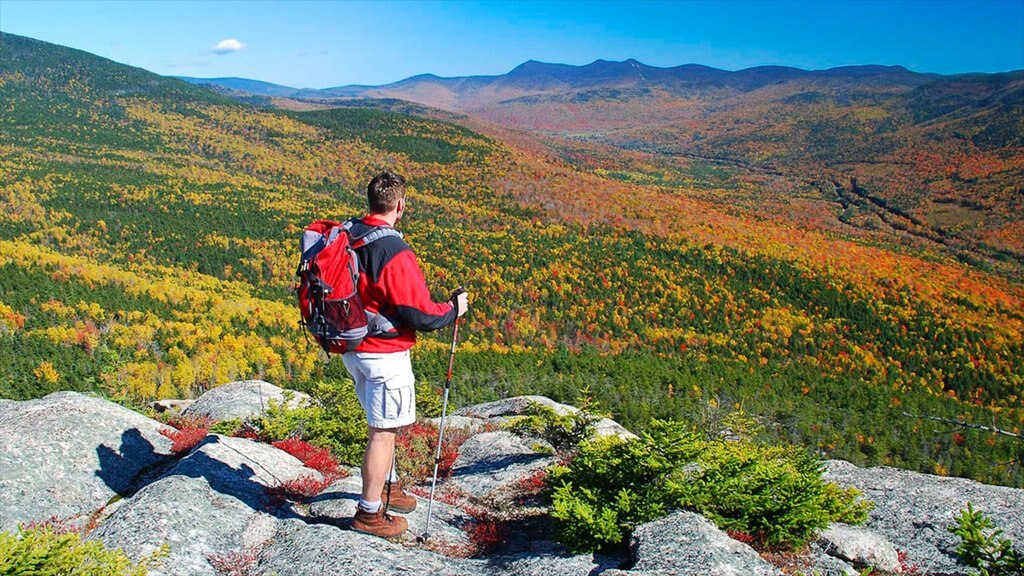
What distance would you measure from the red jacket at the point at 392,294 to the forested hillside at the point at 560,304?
17178mm

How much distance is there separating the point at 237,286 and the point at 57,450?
108960 millimetres

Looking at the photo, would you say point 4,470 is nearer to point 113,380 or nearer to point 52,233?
point 113,380

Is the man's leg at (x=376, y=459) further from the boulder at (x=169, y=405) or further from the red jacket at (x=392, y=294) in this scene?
the boulder at (x=169, y=405)

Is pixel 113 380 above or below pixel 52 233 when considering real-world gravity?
above

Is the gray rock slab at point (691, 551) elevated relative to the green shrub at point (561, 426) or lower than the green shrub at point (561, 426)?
elevated

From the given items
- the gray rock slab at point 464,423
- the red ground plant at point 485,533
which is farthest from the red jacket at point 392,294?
the gray rock slab at point 464,423

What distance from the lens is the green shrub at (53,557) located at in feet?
14.1

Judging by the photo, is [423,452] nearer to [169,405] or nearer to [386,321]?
[386,321]

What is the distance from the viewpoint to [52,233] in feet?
380

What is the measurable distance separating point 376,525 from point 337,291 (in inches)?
107

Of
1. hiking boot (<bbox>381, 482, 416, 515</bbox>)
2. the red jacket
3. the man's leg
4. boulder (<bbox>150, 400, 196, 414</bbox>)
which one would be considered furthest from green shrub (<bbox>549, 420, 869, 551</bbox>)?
boulder (<bbox>150, 400, 196, 414</bbox>)

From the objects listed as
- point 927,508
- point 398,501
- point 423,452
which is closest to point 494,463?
point 423,452

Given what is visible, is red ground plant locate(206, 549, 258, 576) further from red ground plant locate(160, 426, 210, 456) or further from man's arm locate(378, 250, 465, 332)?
red ground plant locate(160, 426, 210, 456)

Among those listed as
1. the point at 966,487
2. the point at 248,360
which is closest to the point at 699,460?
the point at 966,487
